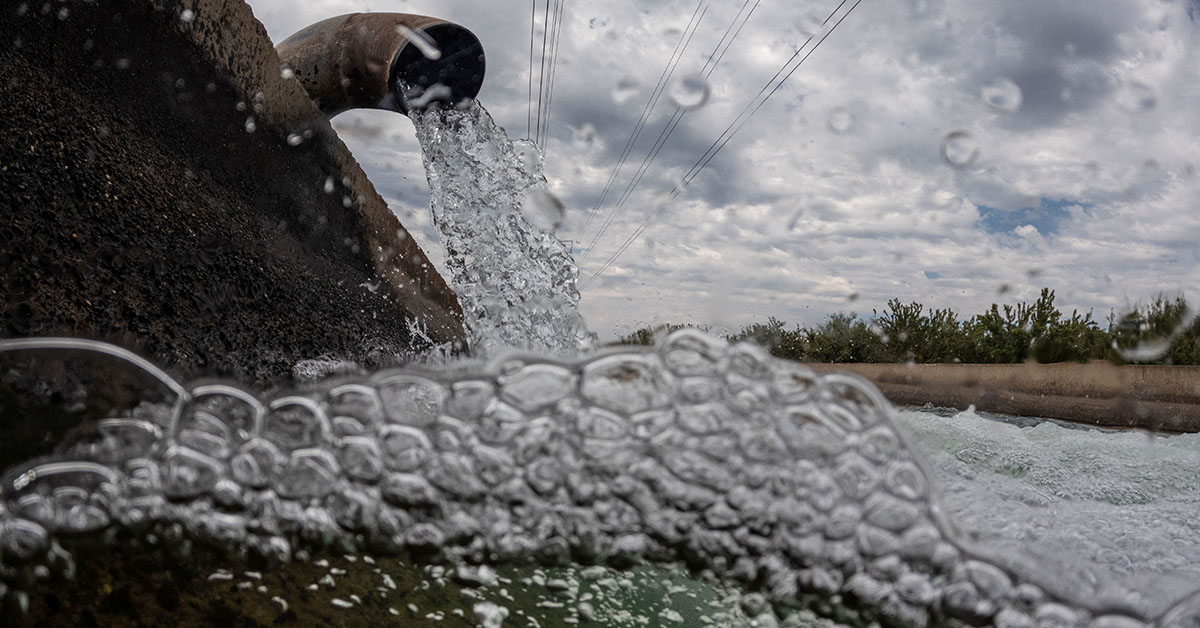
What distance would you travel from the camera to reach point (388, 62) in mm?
2684

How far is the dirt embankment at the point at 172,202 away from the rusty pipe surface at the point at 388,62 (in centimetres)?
38

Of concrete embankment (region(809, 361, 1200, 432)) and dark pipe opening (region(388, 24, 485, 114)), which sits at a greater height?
dark pipe opening (region(388, 24, 485, 114))

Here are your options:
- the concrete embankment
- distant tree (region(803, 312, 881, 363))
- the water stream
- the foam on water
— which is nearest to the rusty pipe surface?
the concrete embankment

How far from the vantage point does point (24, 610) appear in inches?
20.8

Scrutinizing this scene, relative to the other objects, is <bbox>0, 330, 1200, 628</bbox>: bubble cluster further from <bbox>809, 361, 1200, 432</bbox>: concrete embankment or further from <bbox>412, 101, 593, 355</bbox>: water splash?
<bbox>809, 361, 1200, 432</bbox>: concrete embankment

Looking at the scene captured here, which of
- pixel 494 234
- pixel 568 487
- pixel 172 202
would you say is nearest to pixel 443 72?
pixel 494 234

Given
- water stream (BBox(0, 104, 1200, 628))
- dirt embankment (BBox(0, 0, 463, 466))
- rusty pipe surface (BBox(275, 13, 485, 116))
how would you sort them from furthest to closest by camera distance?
rusty pipe surface (BBox(275, 13, 485, 116)) → dirt embankment (BBox(0, 0, 463, 466)) → water stream (BBox(0, 104, 1200, 628))

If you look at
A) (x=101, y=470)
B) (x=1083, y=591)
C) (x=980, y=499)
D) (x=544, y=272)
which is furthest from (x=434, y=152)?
(x=1083, y=591)

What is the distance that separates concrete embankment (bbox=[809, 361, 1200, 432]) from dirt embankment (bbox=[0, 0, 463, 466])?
2.12 m

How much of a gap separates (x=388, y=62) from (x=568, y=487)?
2479 millimetres

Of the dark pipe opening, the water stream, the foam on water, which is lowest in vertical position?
the foam on water

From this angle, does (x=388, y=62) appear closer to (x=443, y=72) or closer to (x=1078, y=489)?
(x=443, y=72)

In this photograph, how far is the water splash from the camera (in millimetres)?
2793

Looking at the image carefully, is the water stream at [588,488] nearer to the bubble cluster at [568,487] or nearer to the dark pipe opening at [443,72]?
the bubble cluster at [568,487]
